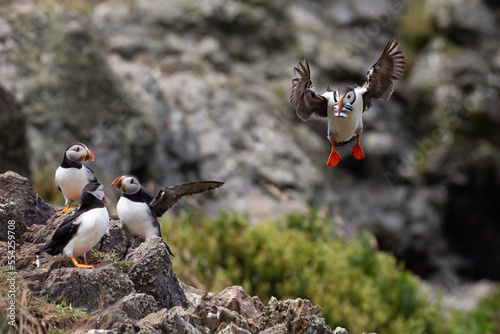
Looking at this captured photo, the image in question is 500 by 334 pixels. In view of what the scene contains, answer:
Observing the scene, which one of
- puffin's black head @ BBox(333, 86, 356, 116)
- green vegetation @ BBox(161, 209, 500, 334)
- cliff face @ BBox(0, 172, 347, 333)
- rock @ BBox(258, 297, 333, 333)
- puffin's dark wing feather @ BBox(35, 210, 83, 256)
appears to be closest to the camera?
puffin's black head @ BBox(333, 86, 356, 116)

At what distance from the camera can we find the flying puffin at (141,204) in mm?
4680

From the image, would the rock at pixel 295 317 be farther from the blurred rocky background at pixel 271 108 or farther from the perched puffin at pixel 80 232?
the blurred rocky background at pixel 271 108

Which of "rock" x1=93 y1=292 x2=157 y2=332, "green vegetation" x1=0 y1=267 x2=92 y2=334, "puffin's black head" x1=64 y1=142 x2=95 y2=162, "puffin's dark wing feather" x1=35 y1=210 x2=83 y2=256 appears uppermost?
"puffin's black head" x1=64 y1=142 x2=95 y2=162

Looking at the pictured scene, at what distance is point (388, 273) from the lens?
10625mm

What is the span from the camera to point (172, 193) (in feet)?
15.5

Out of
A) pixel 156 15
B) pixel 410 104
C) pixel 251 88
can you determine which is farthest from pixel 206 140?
pixel 410 104

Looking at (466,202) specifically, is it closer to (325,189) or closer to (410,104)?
(410,104)

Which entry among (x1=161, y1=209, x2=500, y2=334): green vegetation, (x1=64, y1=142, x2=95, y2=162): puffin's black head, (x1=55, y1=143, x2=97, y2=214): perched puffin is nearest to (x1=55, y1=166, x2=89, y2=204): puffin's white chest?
(x1=55, y1=143, x2=97, y2=214): perched puffin

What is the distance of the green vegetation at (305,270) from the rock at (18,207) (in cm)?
365

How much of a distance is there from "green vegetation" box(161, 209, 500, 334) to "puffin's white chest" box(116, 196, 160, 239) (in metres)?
3.72

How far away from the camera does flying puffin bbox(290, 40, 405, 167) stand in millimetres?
2935

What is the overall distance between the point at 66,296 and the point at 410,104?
13.7 meters

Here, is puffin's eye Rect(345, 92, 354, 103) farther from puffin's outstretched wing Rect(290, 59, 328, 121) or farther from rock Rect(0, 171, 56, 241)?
rock Rect(0, 171, 56, 241)

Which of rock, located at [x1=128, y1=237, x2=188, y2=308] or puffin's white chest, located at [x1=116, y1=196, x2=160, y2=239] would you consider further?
puffin's white chest, located at [x1=116, y1=196, x2=160, y2=239]
